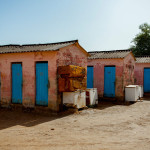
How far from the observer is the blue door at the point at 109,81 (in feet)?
45.0

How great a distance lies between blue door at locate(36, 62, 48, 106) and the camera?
947cm

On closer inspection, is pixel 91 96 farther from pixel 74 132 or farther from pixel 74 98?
pixel 74 132

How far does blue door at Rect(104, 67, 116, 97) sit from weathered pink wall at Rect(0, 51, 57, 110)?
581 cm

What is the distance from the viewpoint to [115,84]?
1359cm

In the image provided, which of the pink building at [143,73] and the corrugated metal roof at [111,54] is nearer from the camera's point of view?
the corrugated metal roof at [111,54]

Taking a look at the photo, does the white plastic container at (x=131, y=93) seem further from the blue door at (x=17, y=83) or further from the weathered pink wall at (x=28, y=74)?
the blue door at (x=17, y=83)

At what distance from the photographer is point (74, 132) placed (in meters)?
6.27

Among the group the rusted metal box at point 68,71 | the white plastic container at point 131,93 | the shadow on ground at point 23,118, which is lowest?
the shadow on ground at point 23,118

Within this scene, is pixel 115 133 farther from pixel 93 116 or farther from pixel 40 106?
pixel 40 106

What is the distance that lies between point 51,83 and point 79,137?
4078 mm

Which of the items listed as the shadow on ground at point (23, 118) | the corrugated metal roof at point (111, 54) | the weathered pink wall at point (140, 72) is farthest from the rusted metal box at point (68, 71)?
the weathered pink wall at point (140, 72)

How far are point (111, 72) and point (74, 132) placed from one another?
8250 millimetres

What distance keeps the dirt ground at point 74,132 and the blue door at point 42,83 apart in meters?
0.93

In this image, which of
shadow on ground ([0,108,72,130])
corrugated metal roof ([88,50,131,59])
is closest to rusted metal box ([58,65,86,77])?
shadow on ground ([0,108,72,130])
